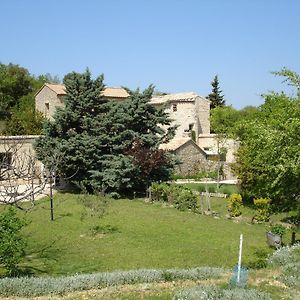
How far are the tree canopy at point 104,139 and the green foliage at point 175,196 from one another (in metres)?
1.86

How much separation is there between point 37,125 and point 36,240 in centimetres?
2500

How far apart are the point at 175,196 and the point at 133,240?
8.10 m

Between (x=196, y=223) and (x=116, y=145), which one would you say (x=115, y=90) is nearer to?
(x=116, y=145)

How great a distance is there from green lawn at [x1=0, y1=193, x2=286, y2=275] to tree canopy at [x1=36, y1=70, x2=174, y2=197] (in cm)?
420

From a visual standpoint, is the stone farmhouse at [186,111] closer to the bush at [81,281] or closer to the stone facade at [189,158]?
the stone facade at [189,158]

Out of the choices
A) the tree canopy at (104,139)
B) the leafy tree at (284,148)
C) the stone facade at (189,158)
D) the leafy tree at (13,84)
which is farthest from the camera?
the leafy tree at (13,84)

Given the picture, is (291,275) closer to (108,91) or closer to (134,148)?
(134,148)

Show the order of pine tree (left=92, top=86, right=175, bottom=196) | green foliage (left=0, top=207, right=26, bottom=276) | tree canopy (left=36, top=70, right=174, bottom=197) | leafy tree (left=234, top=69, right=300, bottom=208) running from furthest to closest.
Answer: tree canopy (left=36, top=70, right=174, bottom=197), pine tree (left=92, top=86, right=175, bottom=196), leafy tree (left=234, top=69, right=300, bottom=208), green foliage (left=0, top=207, right=26, bottom=276)

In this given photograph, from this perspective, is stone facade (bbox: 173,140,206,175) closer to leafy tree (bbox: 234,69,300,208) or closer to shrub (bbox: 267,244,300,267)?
leafy tree (bbox: 234,69,300,208)

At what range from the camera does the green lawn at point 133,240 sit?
551 inches

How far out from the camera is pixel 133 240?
55.3 ft

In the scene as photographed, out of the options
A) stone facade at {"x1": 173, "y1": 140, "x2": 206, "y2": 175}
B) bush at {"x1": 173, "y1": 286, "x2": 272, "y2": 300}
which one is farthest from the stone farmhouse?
bush at {"x1": 173, "y1": 286, "x2": 272, "y2": 300}

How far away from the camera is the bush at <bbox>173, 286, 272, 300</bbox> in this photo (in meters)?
8.06

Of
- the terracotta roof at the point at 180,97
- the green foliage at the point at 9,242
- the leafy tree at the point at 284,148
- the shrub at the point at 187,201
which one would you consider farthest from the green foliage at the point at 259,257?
the terracotta roof at the point at 180,97
